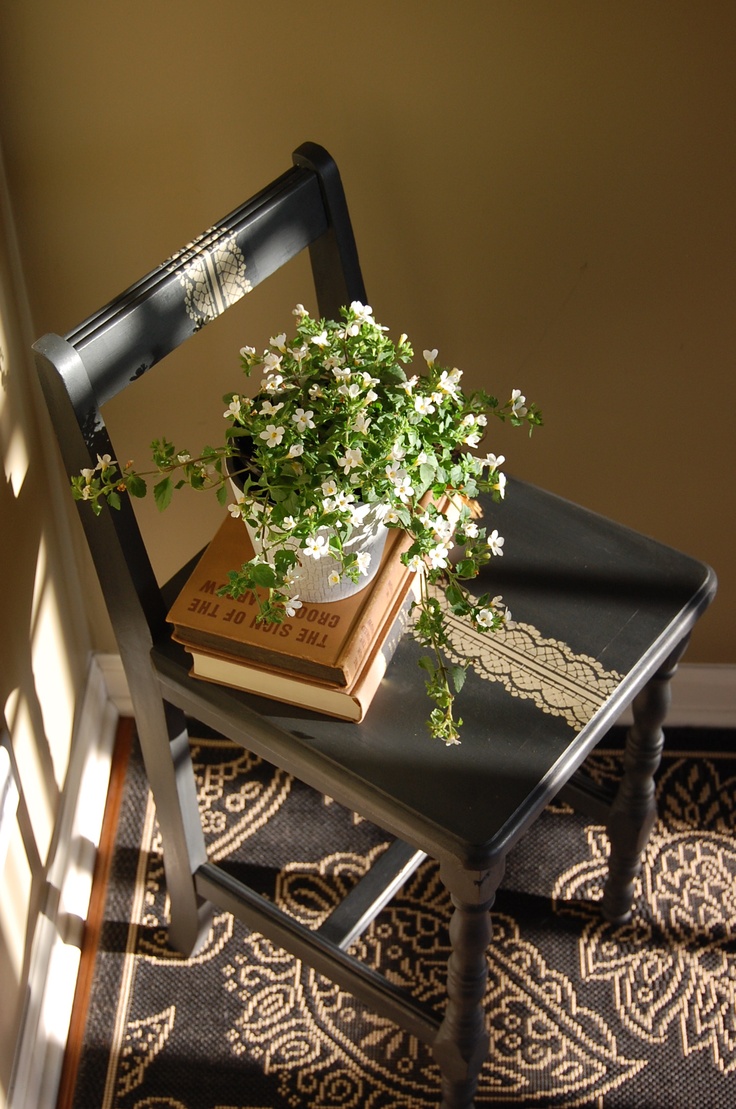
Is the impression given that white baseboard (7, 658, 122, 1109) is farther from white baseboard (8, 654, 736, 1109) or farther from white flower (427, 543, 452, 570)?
white flower (427, 543, 452, 570)

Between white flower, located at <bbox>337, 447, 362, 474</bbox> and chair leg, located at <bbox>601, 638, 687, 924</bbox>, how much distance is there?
20.0 inches

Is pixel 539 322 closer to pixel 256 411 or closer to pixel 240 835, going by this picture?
pixel 256 411

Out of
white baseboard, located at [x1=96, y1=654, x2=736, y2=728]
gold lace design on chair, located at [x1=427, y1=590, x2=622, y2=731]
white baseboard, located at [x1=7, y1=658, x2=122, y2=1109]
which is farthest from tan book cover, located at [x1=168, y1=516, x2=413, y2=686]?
white baseboard, located at [x1=96, y1=654, x2=736, y2=728]

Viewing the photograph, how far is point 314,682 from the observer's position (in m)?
1.09

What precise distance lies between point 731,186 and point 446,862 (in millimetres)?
871

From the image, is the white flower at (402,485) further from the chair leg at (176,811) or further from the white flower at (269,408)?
the chair leg at (176,811)

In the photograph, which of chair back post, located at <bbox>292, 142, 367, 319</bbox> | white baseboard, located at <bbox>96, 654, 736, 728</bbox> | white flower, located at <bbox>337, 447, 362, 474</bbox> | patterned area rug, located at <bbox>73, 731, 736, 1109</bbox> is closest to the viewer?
white flower, located at <bbox>337, 447, 362, 474</bbox>

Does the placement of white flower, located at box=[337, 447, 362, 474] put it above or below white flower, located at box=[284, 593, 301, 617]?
above

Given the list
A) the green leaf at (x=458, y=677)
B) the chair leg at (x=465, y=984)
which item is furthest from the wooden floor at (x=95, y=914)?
the green leaf at (x=458, y=677)

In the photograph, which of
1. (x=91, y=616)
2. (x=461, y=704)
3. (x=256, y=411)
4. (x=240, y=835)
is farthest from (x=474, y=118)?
(x=240, y=835)

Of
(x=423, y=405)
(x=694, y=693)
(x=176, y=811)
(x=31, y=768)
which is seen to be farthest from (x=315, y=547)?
(x=694, y=693)

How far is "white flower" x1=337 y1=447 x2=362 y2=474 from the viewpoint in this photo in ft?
3.17

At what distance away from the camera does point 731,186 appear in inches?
53.6

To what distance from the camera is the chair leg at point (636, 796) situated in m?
1.35
